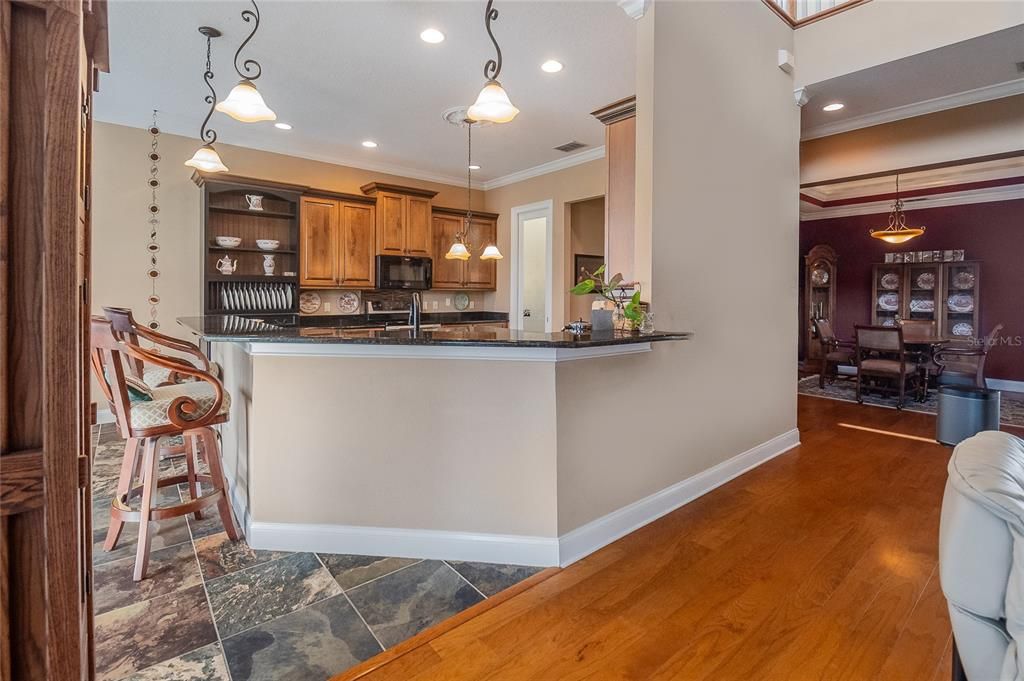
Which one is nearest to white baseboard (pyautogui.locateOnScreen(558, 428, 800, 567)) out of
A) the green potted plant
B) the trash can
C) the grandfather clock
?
the green potted plant

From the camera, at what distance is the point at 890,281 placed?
298 inches

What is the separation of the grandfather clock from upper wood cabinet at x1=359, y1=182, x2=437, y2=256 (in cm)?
627

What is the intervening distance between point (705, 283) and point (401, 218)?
13.1ft

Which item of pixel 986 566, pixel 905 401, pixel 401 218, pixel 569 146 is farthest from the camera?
pixel 401 218

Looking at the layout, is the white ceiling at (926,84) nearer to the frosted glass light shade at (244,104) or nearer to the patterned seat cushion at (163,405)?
the frosted glass light shade at (244,104)

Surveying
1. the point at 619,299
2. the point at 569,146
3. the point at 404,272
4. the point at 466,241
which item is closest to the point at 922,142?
the point at 569,146

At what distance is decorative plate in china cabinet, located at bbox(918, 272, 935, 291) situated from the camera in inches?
281

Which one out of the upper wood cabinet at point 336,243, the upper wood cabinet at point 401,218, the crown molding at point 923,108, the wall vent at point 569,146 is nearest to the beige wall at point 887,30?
the crown molding at point 923,108

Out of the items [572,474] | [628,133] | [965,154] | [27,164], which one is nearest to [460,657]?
[572,474]

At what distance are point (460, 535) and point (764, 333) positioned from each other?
2.67 metres

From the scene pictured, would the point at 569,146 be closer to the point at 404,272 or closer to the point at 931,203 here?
the point at 404,272

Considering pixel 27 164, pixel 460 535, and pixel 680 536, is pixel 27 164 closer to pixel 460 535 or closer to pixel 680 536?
pixel 460 535

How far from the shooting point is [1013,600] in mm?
931

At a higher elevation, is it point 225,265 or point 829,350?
point 225,265
